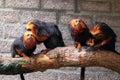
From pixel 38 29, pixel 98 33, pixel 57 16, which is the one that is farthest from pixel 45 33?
pixel 57 16

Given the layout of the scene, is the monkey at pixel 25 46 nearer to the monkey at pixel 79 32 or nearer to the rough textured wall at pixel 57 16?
the monkey at pixel 79 32

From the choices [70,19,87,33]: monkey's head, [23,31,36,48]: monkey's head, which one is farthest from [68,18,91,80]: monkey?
[23,31,36,48]: monkey's head

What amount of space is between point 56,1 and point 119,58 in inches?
20.9

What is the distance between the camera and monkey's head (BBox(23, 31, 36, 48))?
847 mm

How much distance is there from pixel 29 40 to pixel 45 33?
6 cm

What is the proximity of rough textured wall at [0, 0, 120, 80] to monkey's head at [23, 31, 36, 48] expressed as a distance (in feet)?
1.55

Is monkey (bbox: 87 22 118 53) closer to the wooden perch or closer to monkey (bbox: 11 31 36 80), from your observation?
the wooden perch

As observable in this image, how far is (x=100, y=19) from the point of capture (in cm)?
136

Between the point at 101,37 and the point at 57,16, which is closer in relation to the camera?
the point at 101,37

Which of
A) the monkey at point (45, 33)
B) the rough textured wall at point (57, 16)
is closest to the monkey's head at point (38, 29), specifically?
the monkey at point (45, 33)

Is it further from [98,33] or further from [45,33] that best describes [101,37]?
[45,33]

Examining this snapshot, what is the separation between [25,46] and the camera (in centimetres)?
86

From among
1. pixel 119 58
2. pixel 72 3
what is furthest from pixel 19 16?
pixel 119 58

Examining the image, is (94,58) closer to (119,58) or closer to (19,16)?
(119,58)
